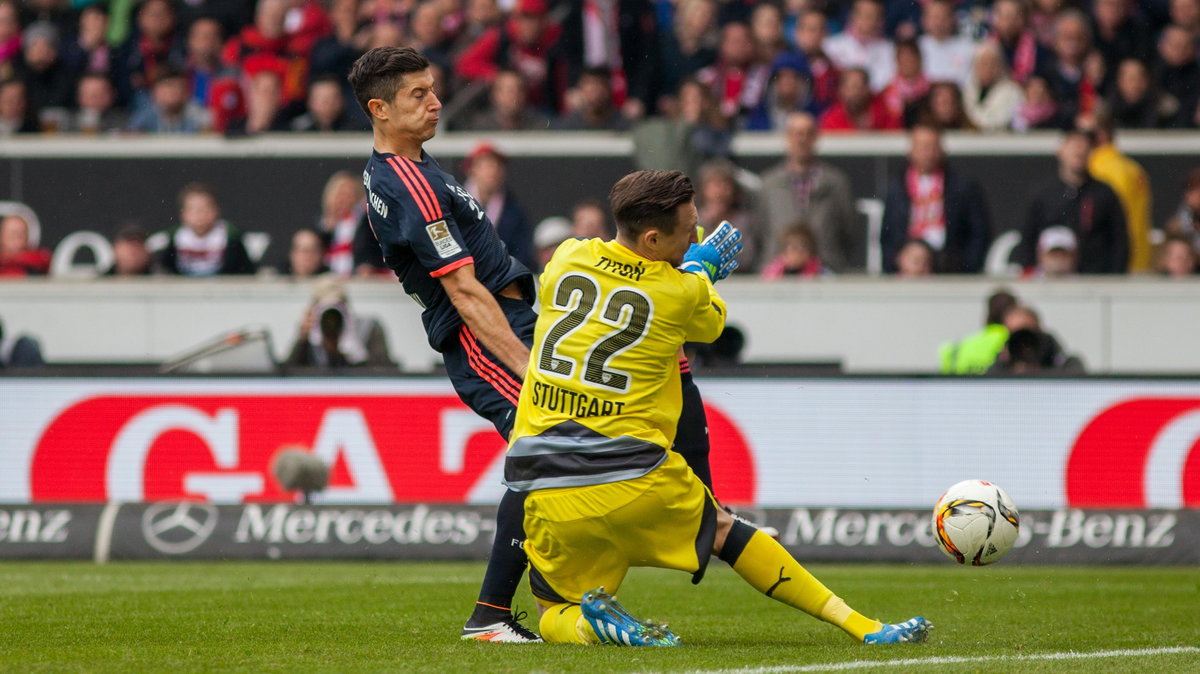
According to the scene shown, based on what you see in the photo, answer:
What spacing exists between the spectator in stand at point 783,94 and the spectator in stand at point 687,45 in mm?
719

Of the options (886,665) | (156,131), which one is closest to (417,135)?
(886,665)

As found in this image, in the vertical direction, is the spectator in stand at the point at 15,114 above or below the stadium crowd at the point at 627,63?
below

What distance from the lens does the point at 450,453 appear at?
40.3 ft

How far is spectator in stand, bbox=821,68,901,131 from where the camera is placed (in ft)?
50.8

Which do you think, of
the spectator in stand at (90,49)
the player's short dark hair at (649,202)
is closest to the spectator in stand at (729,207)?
the spectator in stand at (90,49)

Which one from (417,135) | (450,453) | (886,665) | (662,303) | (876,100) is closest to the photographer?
(886,665)

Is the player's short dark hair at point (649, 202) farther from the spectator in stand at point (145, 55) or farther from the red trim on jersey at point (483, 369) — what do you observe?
the spectator in stand at point (145, 55)

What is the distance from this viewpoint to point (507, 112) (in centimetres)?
1569

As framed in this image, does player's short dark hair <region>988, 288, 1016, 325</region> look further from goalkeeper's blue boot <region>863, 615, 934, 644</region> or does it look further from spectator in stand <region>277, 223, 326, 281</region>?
goalkeeper's blue boot <region>863, 615, 934, 644</region>

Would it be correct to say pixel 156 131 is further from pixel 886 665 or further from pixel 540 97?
pixel 886 665

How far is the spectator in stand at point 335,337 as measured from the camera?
13039 millimetres

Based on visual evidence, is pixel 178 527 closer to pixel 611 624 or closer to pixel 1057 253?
pixel 611 624

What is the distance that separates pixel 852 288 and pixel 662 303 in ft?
29.6

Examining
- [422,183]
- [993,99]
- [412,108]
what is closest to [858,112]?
[993,99]
